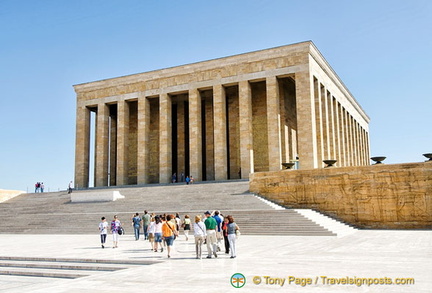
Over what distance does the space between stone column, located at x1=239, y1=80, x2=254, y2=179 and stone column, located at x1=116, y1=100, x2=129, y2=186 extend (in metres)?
10.5

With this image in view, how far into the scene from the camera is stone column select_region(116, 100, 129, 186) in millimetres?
34594

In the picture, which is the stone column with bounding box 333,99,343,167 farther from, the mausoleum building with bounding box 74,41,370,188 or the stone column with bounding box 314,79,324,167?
the stone column with bounding box 314,79,324,167

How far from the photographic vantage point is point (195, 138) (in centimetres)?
3225

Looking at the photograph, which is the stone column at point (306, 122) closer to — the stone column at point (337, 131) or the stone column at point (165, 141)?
the stone column at point (337, 131)

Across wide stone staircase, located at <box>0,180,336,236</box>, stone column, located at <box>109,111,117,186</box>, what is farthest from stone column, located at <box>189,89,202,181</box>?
stone column, located at <box>109,111,117,186</box>

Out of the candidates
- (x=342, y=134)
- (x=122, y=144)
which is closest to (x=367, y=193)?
(x=342, y=134)

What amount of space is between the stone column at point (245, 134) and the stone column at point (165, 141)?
6279 mm

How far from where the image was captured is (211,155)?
116 feet

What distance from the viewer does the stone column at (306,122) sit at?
28.8 m

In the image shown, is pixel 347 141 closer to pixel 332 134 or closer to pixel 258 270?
pixel 332 134

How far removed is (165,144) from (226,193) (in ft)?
35.2

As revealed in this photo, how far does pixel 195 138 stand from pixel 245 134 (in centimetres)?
424

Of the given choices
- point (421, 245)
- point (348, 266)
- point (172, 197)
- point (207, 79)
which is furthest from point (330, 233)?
point (207, 79)

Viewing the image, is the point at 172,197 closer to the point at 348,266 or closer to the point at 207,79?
the point at 207,79
